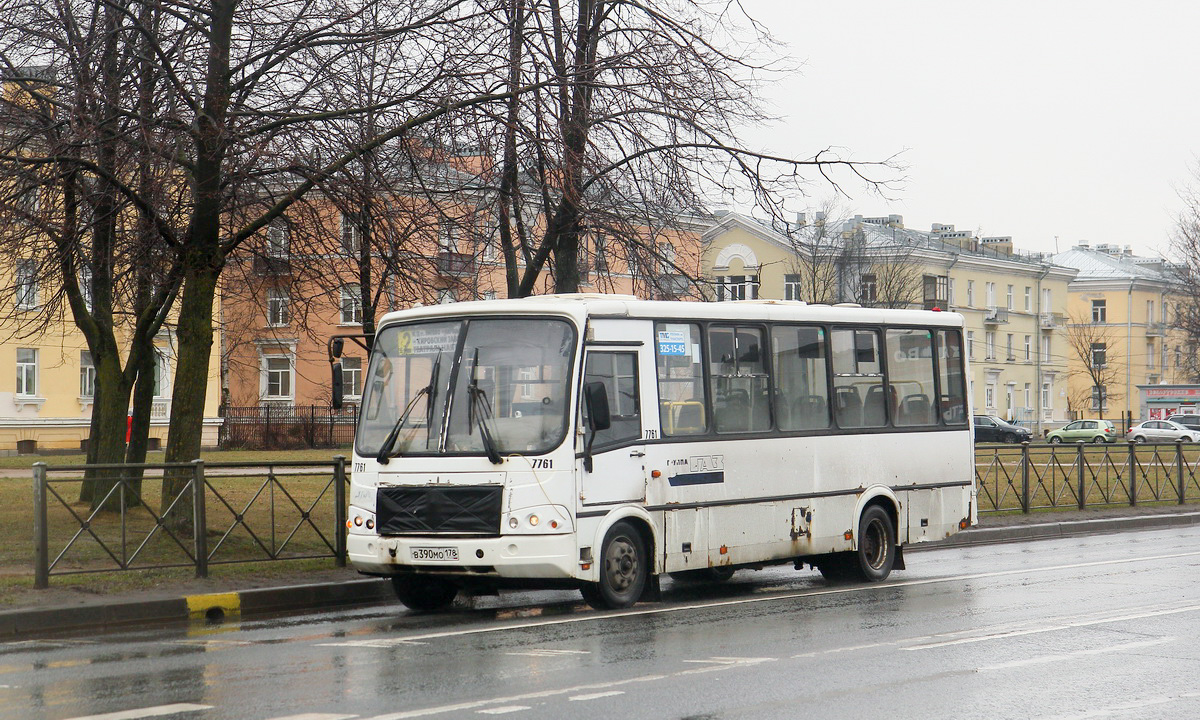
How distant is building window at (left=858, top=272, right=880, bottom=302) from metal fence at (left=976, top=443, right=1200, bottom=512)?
1465 inches

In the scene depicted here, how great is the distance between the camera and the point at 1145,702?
8.11 meters

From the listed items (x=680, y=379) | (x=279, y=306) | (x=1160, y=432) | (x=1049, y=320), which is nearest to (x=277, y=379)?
(x=1160, y=432)

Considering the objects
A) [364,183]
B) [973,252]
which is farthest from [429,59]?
[973,252]

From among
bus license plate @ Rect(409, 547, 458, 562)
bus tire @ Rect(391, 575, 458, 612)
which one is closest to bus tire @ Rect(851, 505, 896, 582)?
bus tire @ Rect(391, 575, 458, 612)

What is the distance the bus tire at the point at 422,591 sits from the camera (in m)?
13.1

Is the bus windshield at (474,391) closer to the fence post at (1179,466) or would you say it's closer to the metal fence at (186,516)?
the metal fence at (186,516)

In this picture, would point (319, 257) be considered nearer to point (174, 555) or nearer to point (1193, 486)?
point (174, 555)

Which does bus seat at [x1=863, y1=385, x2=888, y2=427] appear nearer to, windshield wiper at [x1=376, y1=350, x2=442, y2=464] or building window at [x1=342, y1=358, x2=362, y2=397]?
windshield wiper at [x1=376, y1=350, x2=442, y2=464]

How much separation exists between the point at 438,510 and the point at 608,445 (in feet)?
5.39

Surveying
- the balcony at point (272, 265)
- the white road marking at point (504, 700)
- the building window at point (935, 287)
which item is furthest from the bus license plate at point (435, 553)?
the building window at point (935, 287)

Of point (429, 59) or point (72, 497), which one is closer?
point (72, 497)

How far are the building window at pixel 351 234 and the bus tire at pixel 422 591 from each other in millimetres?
4314

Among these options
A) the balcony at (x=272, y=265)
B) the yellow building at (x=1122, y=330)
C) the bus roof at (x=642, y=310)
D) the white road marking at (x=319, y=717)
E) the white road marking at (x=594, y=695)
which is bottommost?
the white road marking at (x=594, y=695)

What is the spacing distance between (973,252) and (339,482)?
74.8 m
